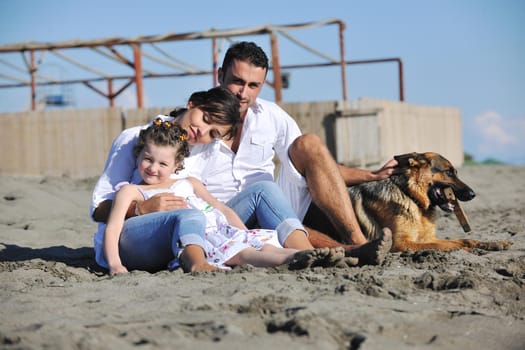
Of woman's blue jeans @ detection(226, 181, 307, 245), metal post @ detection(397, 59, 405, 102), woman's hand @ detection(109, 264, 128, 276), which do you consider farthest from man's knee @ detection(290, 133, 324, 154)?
metal post @ detection(397, 59, 405, 102)

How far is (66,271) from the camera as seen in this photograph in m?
4.49

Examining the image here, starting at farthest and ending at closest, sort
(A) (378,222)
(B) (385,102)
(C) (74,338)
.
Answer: (B) (385,102), (A) (378,222), (C) (74,338)

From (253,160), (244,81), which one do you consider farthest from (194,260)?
(244,81)

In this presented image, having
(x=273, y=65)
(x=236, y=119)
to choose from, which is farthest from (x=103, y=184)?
(x=273, y=65)

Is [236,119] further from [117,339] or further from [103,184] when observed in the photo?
[117,339]

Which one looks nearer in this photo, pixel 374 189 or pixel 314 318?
pixel 314 318

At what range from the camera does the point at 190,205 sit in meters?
4.53

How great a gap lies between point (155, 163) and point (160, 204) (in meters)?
0.27

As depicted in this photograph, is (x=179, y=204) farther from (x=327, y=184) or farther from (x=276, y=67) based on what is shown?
(x=276, y=67)

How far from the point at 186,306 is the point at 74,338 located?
0.66 m

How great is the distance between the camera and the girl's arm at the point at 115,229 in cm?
423

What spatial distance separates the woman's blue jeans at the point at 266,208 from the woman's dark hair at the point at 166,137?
20.4 inches

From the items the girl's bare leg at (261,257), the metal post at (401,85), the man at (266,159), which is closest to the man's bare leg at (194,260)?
the girl's bare leg at (261,257)

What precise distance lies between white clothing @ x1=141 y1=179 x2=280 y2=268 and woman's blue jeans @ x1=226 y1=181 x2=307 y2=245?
0.13 metres
